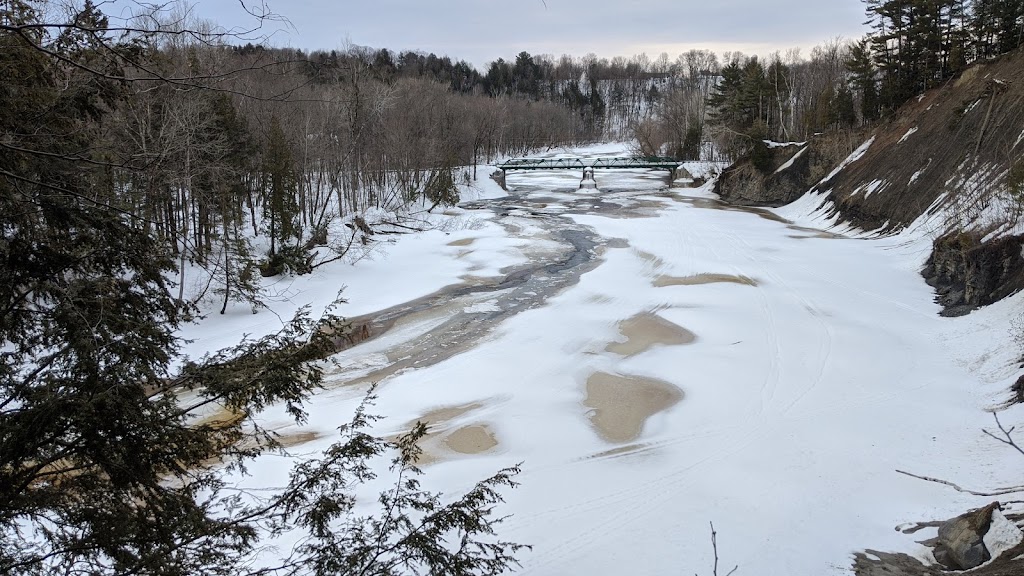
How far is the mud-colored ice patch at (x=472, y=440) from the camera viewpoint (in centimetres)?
1095

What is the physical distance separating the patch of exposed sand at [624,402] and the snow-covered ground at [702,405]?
5 cm

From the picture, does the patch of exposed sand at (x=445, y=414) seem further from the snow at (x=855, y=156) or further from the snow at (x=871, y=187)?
the snow at (x=855, y=156)

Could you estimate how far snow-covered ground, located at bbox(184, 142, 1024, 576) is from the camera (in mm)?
8422

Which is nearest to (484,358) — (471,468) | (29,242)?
(471,468)

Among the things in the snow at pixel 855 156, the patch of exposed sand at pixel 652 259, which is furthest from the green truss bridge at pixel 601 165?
the patch of exposed sand at pixel 652 259

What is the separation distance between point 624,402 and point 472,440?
A: 343 centimetres

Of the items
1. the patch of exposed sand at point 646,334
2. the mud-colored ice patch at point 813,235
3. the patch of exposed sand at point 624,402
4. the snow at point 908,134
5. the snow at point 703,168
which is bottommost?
the patch of exposed sand at point 624,402

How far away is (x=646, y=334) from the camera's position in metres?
17.0

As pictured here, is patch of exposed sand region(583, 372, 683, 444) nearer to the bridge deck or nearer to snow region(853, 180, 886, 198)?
snow region(853, 180, 886, 198)

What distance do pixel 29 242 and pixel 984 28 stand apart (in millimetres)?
45176

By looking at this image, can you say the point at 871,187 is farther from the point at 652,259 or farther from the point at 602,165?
the point at 602,165

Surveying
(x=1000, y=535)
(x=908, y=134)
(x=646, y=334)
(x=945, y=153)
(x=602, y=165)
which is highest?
(x=908, y=134)


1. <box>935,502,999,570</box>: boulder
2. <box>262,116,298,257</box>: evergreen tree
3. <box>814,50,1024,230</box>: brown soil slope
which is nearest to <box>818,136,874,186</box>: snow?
<box>814,50,1024,230</box>: brown soil slope

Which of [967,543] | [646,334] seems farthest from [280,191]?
[967,543]
